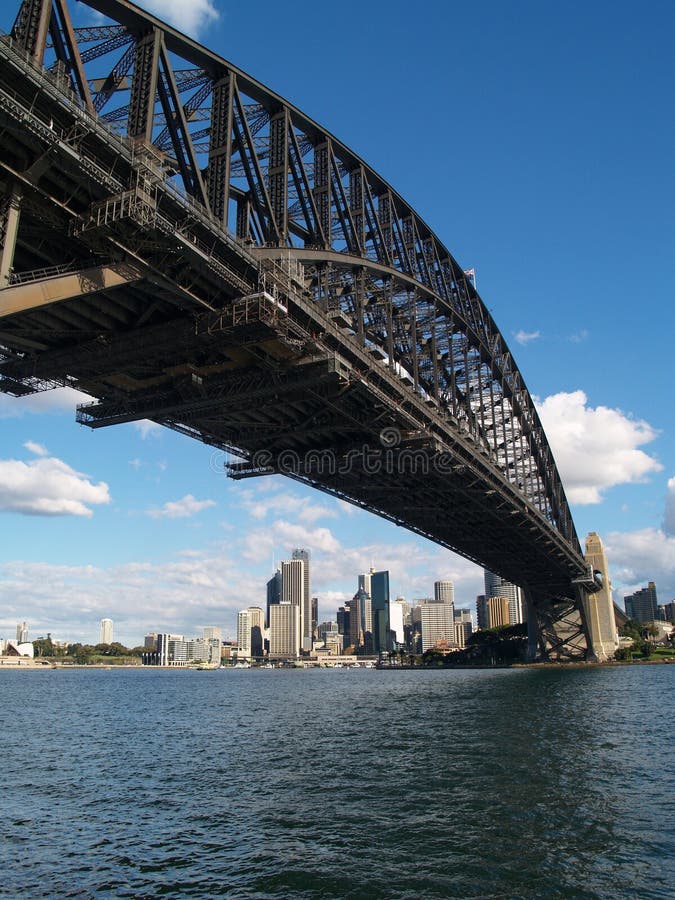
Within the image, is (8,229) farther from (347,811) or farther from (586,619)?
(586,619)

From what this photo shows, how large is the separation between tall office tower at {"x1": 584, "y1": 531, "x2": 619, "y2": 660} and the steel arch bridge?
66.5 metres

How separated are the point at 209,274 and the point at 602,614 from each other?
370 feet

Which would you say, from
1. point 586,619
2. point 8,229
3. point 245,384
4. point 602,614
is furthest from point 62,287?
point 602,614

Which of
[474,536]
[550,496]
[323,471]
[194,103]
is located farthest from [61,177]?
[550,496]

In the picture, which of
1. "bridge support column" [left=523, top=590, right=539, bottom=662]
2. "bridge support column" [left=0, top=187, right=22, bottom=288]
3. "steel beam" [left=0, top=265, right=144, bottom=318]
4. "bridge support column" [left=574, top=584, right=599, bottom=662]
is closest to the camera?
"bridge support column" [left=0, top=187, right=22, bottom=288]

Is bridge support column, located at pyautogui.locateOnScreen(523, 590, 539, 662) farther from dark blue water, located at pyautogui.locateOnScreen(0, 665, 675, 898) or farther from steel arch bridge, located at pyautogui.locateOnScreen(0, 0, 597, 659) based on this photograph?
dark blue water, located at pyautogui.locateOnScreen(0, 665, 675, 898)

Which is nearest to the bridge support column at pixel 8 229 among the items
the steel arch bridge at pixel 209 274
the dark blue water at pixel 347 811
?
the steel arch bridge at pixel 209 274

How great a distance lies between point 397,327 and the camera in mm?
57812

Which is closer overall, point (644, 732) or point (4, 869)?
point (4, 869)

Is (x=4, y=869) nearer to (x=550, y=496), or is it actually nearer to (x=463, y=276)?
(x=463, y=276)

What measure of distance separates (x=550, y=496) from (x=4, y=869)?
3980 inches

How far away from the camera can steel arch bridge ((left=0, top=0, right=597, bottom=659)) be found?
2423 centimetres

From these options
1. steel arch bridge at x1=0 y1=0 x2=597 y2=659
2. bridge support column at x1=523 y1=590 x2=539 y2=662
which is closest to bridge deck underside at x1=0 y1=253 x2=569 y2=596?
steel arch bridge at x1=0 y1=0 x2=597 y2=659

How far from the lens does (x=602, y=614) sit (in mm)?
124812
